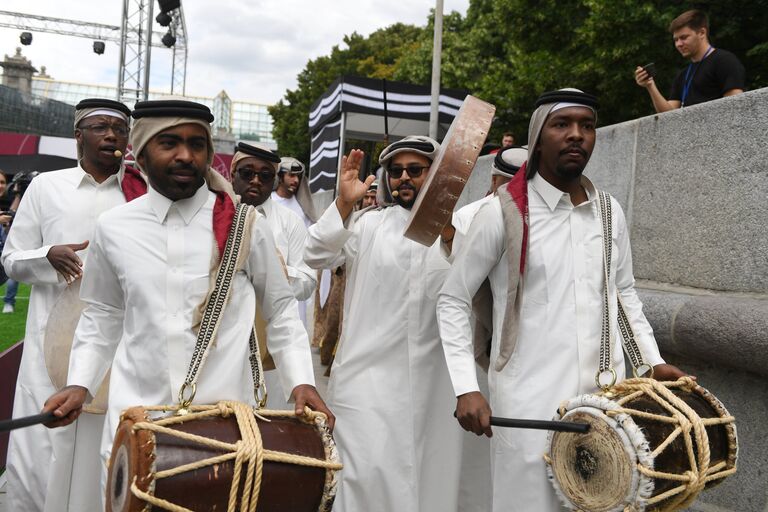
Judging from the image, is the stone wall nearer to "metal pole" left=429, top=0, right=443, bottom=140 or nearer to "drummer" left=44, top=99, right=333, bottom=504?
"drummer" left=44, top=99, right=333, bottom=504

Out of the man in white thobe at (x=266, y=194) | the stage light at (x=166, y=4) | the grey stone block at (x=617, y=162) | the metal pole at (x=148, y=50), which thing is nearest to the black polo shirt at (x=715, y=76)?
the grey stone block at (x=617, y=162)

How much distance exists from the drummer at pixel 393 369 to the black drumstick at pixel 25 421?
1780 millimetres

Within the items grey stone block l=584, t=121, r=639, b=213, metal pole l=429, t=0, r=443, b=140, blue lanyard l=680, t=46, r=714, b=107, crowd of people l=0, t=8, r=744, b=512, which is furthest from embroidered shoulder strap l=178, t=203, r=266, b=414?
metal pole l=429, t=0, r=443, b=140

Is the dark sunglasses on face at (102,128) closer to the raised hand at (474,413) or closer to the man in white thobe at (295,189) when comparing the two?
the raised hand at (474,413)

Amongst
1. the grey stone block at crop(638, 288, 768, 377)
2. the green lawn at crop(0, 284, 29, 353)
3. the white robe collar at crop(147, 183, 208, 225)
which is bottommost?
the green lawn at crop(0, 284, 29, 353)

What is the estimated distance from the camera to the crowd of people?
2902mm

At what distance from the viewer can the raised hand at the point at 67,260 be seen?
3697mm

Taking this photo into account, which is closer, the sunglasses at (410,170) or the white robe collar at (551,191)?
the white robe collar at (551,191)

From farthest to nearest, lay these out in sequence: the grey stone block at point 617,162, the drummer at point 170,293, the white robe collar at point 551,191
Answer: the grey stone block at point 617,162
the white robe collar at point 551,191
the drummer at point 170,293

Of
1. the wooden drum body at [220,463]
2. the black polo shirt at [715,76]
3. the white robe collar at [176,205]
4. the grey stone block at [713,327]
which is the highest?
the black polo shirt at [715,76]

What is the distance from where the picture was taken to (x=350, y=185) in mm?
4109

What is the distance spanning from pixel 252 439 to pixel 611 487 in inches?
47.5

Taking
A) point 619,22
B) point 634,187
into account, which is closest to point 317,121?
point 619,22

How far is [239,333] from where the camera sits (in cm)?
295
